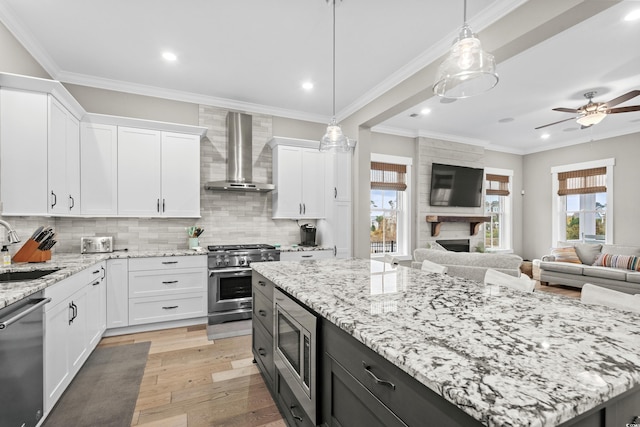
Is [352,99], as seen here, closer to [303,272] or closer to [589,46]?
[589,46]

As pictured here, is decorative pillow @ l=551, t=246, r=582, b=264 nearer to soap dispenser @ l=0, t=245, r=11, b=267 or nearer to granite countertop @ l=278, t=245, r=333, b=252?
granite countertop @ l=278, t=245, r=333, b=252

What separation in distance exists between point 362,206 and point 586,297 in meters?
3.22

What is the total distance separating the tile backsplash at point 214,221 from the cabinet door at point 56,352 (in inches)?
69.5

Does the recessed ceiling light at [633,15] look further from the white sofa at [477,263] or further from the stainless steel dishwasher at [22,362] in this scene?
the stainless steel dishwasher at [22,362]

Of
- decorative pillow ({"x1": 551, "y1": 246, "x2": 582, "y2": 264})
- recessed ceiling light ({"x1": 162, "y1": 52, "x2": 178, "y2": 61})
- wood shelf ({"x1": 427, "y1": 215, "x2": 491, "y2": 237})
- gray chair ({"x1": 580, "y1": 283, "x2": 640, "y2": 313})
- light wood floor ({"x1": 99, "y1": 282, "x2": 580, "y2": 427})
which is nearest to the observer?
gray chair ({"x1": 580, "y1": 283, "x2": 640, "y2": 313})

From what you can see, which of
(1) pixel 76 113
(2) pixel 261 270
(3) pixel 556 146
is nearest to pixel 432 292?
(2) pixel 261 270

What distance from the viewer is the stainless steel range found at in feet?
12.2

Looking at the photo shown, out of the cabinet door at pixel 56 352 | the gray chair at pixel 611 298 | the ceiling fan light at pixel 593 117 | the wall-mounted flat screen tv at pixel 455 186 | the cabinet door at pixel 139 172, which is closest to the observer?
the gray chair at pixel 611 298

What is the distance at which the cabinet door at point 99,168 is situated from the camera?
134 inches

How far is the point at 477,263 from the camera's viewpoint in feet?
12.3

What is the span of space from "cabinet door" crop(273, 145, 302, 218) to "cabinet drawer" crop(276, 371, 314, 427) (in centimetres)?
273

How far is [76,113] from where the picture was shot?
3.22 meters

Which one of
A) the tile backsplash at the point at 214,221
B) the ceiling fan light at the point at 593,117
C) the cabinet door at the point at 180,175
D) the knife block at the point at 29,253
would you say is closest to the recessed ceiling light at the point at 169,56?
the cabinet door at the point at 180,175

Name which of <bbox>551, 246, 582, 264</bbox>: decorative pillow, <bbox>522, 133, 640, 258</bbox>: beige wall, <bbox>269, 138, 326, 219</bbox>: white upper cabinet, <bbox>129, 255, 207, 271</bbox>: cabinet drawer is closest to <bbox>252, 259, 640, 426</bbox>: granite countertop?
<bbox>129, 255, 207, 271</bbox>: cabinet drawer
